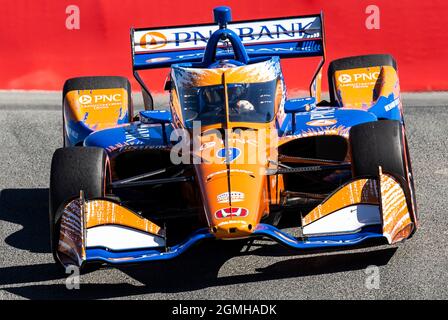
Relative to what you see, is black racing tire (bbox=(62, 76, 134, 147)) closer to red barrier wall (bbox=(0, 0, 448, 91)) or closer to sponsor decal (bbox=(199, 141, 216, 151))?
sponsor decal (bbox=(199, 141, 216, 151))

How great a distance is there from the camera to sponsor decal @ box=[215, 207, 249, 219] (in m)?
6.38

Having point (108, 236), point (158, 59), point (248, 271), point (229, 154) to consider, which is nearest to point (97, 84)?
point (158, 59)

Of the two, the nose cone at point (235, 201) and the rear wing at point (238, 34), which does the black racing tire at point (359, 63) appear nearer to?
the rear wing at point (238, 34)

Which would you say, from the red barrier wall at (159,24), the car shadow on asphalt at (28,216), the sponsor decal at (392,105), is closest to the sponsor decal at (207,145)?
the car shadow on asphalt at (28,216)

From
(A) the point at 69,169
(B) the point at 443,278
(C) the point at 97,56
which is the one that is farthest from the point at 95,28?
(B) the point at 443,278

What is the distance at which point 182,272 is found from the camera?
22.8 ft

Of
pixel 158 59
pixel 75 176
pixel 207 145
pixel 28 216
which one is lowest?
pixel 28 216

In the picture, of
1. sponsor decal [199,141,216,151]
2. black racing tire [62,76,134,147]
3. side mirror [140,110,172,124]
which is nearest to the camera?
sponsor decal [199,141,216,151]

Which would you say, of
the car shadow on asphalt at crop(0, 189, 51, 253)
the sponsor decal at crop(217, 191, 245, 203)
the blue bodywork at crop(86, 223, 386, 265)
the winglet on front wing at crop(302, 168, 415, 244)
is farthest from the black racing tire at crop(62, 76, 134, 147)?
the winglet on front wing at crop(302, 168, 415, 244)

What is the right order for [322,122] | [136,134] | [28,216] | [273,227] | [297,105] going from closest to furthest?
[273,227]
[297,105]
[322,122]
[136,134]
[28,216]

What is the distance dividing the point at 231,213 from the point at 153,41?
3067 mm

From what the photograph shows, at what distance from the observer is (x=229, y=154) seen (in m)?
6.95

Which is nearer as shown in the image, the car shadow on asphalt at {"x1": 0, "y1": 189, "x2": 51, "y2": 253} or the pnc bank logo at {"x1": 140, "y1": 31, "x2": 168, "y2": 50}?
the car shadow on asphalt at {"x1": 0, "y1": 189, "x2": 51, "y2": 253}

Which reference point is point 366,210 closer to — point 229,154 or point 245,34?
point 229,154
